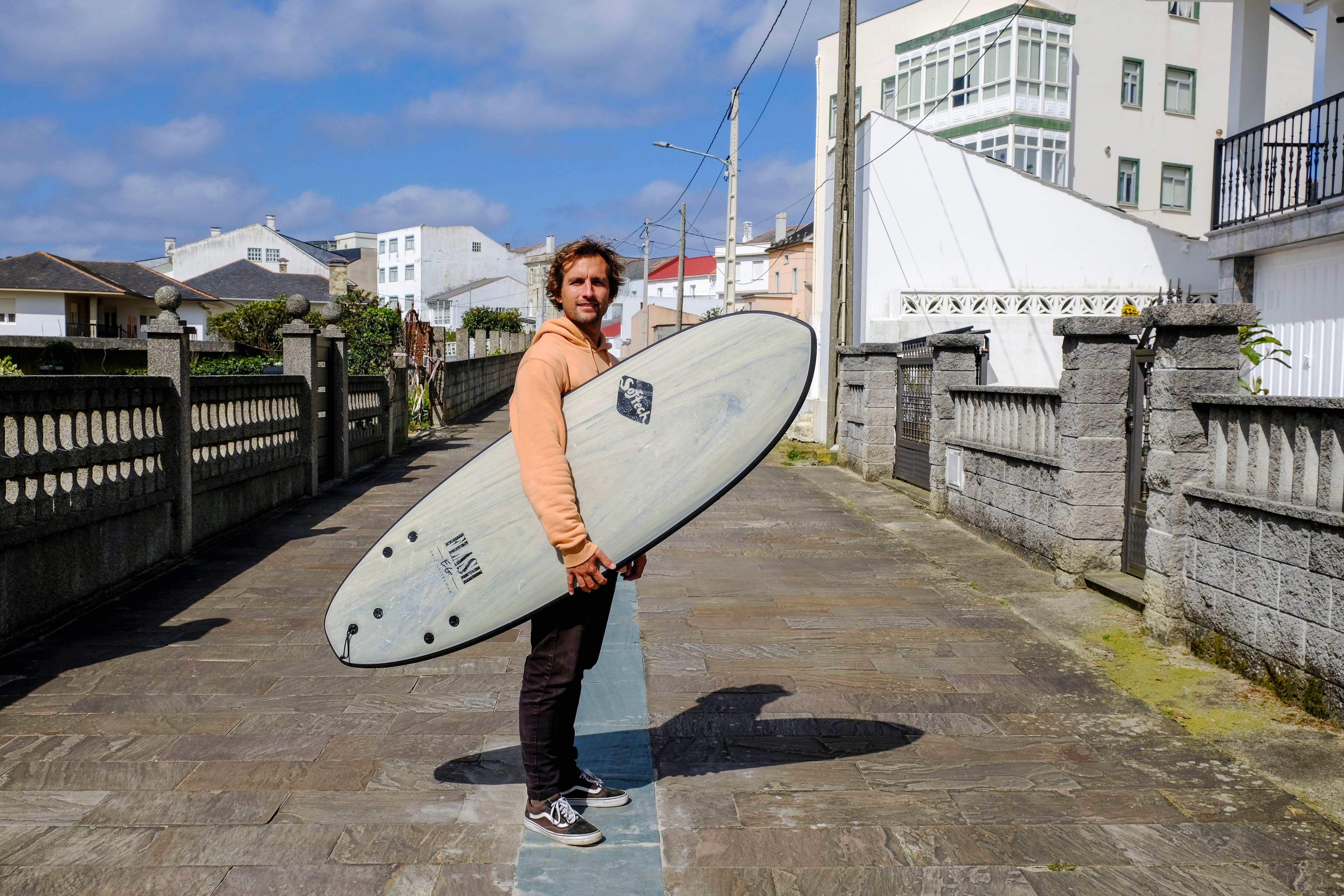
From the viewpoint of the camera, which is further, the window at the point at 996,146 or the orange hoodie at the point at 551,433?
the window at the point at 996,146

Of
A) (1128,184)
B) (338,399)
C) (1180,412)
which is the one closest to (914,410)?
(338,399)

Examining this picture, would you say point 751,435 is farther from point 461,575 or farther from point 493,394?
point 493,394

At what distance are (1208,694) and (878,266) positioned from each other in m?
18.2

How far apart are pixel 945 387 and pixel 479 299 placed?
246 ft

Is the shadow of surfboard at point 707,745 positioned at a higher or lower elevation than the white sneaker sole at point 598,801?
lower

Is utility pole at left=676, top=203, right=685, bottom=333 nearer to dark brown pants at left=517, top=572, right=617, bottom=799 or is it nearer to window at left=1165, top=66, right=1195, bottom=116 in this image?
window at left=1165, top=66, right=1195, bottom=116

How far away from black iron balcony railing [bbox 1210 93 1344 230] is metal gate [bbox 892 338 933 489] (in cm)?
518

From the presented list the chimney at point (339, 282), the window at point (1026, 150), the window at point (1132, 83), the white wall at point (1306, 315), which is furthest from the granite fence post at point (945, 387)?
the window at point (1132, 83)

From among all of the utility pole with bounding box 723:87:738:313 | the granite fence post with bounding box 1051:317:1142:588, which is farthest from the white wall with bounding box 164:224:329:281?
the granite fence post with bounding box 1051:317:1142:588

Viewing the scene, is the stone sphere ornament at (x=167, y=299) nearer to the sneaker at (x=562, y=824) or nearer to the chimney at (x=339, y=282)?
the sneaker at (x=562, y=824)

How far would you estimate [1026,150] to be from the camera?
1256 inches

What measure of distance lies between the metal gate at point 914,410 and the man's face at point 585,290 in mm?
8548

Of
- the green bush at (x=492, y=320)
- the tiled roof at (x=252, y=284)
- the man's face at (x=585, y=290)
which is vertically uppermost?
the tiled roof at (x=252, y=284)

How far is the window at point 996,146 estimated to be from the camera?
31.8m
